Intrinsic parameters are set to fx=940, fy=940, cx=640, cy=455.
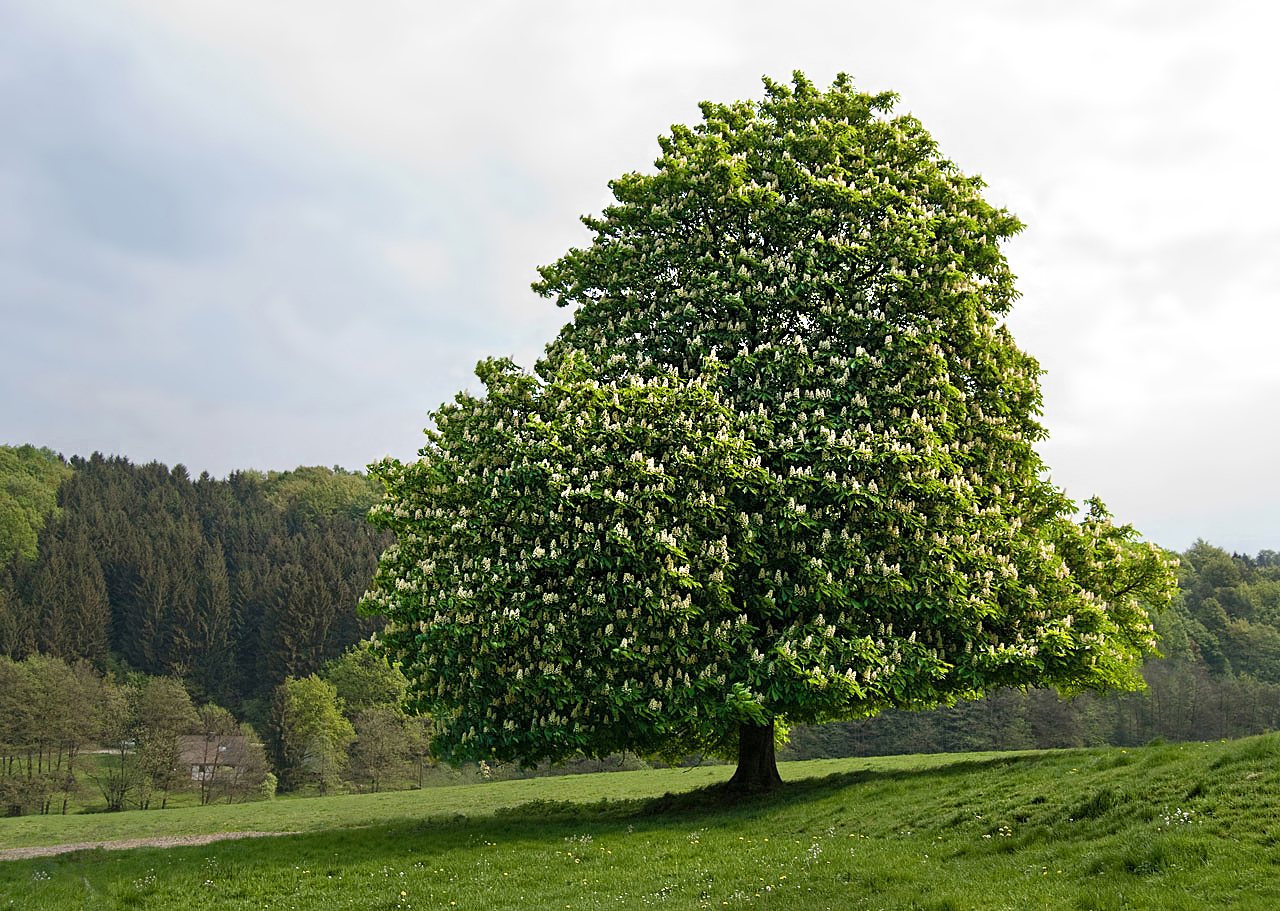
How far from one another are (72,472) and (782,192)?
161 m

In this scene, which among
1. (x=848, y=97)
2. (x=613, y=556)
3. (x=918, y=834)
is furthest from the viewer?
(x=848, y=97)

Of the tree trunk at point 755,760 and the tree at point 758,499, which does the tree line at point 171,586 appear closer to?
the tree trunk at point 755,760

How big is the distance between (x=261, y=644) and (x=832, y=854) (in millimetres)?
120636

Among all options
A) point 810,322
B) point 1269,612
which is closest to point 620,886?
point 810,322

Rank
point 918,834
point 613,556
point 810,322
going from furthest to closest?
point 810,322, point 613,556, point 918,834

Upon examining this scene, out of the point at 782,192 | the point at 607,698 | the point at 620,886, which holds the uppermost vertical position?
the point at 782,192

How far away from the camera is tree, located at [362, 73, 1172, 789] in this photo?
73.3 feet

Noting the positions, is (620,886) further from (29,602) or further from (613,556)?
(29,602)

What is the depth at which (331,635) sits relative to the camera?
124625mm

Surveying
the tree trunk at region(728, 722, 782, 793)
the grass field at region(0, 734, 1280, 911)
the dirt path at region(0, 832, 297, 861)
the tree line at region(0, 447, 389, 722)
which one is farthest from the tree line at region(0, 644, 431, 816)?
the grass field at region(0, 734, 1280, 911)

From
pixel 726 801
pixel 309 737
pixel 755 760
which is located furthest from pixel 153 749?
pixel 726 801

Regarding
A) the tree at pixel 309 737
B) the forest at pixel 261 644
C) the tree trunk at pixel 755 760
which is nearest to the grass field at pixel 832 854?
the tree trunk at pixel 755 760

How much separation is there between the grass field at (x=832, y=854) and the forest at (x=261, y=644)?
46.1m

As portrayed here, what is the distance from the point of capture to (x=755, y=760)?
91.7 feet
